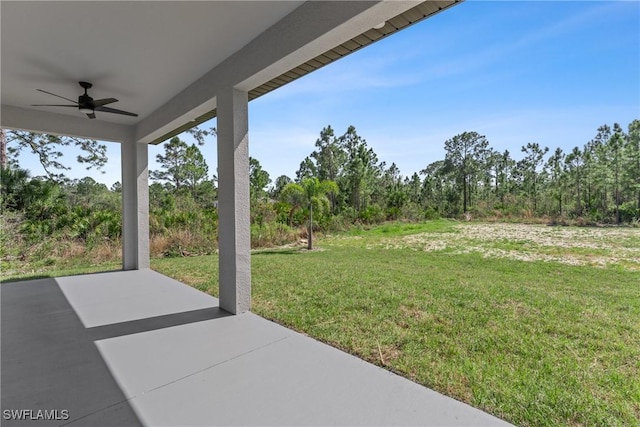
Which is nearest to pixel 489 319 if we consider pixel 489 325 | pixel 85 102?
pixel 489 325

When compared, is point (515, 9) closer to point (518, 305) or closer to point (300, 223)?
point (518, 305)

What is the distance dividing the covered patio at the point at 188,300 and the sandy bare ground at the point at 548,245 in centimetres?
761

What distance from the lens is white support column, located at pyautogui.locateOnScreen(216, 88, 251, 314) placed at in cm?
326

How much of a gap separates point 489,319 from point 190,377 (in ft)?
9.96

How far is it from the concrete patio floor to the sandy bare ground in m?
7.58

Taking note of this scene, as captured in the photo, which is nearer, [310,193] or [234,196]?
[234,196]

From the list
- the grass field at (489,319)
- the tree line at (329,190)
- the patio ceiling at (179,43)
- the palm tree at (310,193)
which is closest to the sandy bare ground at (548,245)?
the grass field at (489,319)

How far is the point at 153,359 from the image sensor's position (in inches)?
90.0

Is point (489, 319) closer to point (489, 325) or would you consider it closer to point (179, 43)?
point (489, 325)

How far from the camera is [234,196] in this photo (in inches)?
128

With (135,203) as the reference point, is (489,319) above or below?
below

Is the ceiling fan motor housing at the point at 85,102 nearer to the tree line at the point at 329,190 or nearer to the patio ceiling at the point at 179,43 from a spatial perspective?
the patio ceiling at the point at 179,43

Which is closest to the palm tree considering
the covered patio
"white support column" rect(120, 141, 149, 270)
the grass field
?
the grass field

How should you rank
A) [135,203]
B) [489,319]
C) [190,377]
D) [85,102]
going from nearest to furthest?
[190,377]
[489,319]
[85,102]
[135,203]
